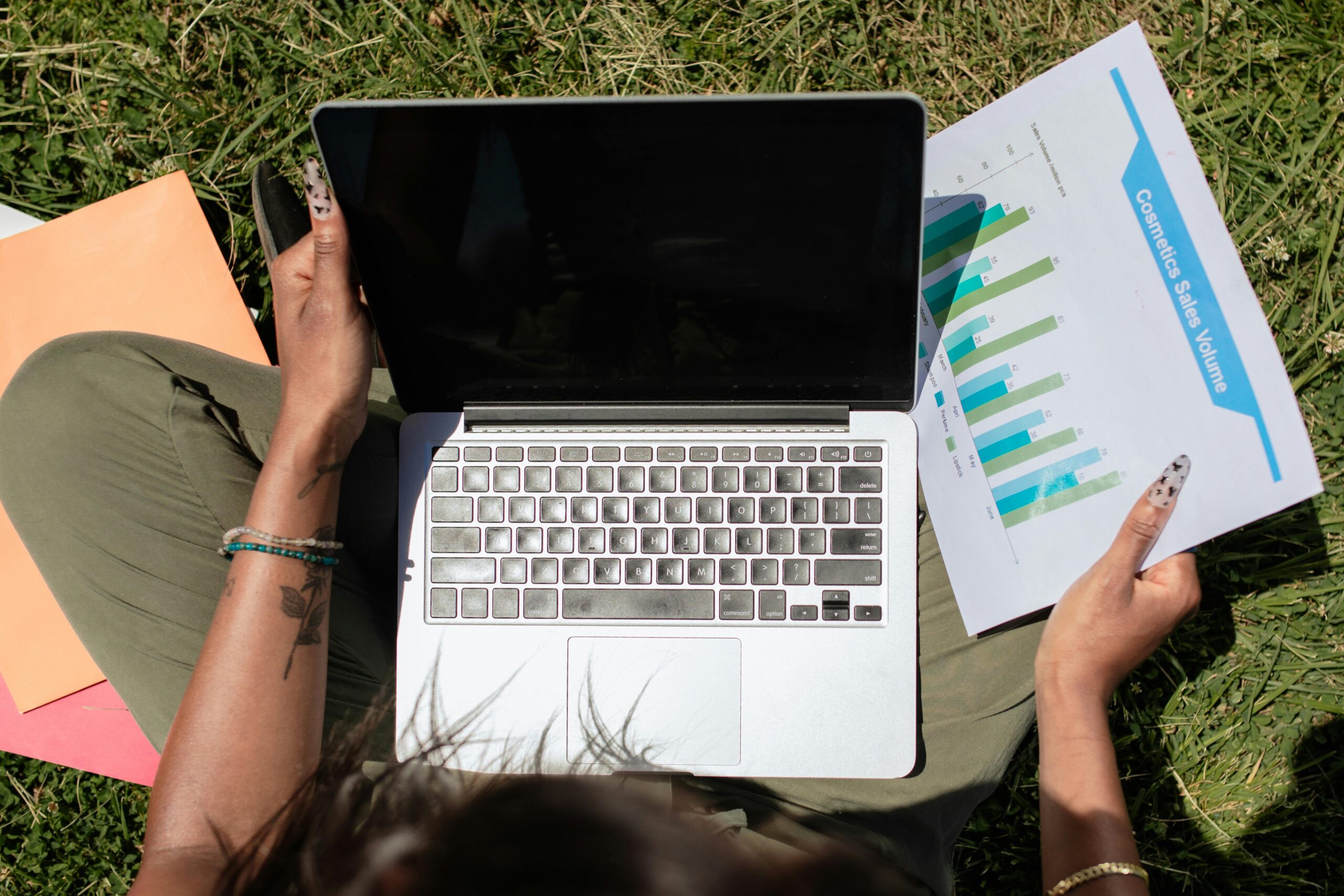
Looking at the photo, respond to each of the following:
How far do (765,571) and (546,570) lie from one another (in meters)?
0.30

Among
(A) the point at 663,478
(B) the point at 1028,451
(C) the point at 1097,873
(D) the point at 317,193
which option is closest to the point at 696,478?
(A) the point at 663,478

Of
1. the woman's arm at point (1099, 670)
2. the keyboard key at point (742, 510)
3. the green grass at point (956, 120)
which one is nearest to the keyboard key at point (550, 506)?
the keyboard key at point (742, 510)

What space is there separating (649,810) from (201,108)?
1.62 m

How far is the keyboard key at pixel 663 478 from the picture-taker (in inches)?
42.1

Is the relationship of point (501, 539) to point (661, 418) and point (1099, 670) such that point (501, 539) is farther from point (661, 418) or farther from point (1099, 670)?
point (1099, 670)

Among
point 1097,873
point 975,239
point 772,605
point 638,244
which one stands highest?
point 975,239

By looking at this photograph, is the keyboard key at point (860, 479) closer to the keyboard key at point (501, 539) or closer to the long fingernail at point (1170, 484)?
the long fingernail at point (1170, 484)

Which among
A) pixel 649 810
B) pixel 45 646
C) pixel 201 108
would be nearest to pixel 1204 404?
pixel 649 810

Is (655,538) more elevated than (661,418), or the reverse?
(661,418)

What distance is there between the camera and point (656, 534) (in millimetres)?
1070

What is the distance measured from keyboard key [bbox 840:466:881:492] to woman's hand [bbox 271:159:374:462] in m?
0.66

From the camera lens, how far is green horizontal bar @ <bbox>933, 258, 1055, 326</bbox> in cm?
110

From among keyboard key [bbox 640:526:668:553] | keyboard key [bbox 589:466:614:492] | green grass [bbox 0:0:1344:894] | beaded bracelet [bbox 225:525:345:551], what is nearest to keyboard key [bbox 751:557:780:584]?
keyboard key [bbox 640:526:668:553]

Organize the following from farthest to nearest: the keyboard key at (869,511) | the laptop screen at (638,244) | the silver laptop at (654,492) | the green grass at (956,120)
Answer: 1. the green grass at (956,120)
2. the keyboard key at (869,511)
3. the silver laptop at (654,492)
4. the laptop screen at (638,244)
